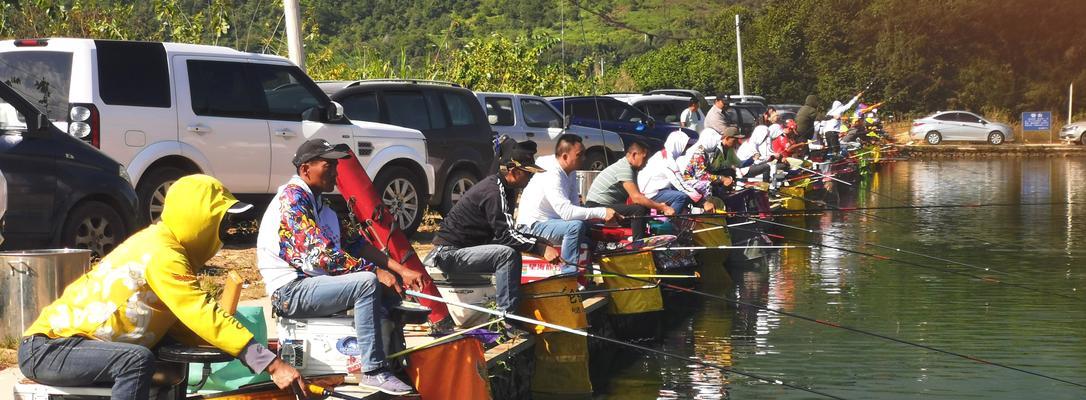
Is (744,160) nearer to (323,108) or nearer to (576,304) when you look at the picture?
(323,108)

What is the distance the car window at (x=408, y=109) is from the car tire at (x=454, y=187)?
27.3 inches

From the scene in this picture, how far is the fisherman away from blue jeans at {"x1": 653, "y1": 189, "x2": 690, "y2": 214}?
0.70 m

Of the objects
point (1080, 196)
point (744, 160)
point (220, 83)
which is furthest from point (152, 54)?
point (1080, 196)

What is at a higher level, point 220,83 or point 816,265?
point 220,83

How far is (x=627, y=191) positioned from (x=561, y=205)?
306 cm

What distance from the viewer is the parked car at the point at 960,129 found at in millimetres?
51000

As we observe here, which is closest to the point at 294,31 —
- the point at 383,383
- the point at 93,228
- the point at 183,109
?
the point at 183,109

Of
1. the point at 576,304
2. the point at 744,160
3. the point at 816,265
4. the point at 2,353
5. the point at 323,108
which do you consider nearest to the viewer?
the point at 2,353

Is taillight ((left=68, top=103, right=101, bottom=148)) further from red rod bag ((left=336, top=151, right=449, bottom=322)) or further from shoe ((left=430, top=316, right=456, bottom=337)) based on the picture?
shoe ((left=430, top=316, right=456, bottom=337))

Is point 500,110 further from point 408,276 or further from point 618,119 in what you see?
point 408,276

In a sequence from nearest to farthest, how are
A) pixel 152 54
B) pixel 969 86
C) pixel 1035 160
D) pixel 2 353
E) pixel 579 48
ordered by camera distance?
pixel 2 353 < pixel 152 54 < pixel 1035 160 < pixel 969 86 < pixel 579 48

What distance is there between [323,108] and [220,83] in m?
1.23

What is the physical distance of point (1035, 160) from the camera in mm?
43281

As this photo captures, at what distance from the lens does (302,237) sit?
289 inches
